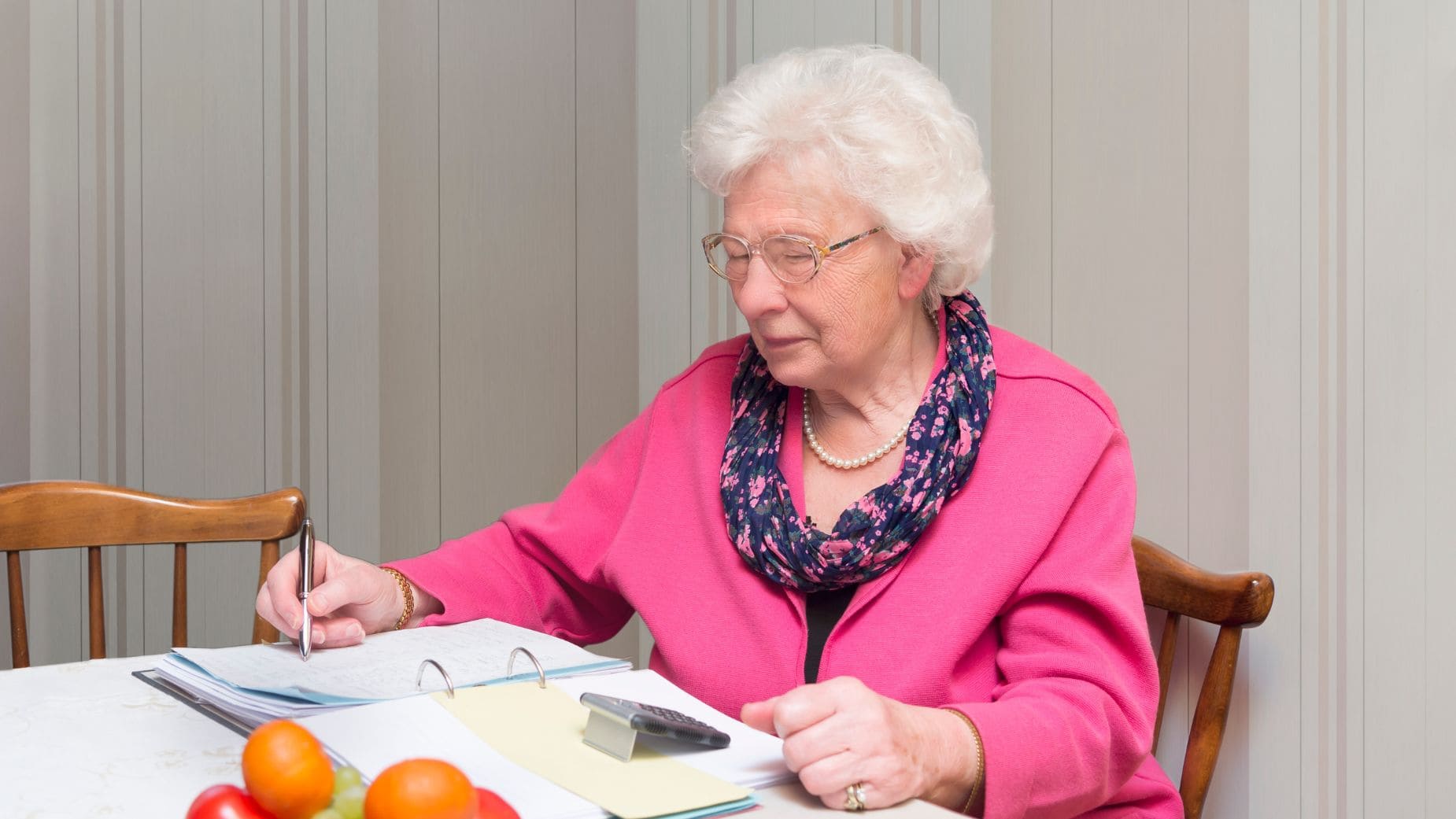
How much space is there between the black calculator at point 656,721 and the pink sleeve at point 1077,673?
24 centimetres

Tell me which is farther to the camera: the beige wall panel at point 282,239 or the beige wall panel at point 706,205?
the beige wall panel at point 706,205

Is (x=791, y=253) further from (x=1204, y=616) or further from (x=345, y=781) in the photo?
(x=345, y=781)

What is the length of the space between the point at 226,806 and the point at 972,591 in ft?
2.64

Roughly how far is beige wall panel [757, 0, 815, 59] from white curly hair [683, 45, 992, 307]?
3.38 ft

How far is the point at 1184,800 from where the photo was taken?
1.50 meters

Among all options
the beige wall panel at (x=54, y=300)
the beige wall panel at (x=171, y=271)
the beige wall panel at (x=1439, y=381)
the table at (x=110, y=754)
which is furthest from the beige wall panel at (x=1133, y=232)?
the beige wall panel at (x=54, y=300)

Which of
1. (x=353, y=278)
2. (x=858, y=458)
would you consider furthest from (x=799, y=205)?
(x=353, y=278)

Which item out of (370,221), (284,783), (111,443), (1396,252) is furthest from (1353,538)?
(111,443)

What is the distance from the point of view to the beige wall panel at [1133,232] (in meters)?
1.64

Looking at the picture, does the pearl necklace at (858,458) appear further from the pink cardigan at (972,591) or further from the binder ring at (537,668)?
the binder ring at (537,668)

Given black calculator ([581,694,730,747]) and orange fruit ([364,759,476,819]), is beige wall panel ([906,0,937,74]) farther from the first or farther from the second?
orange fruit ([364,759,476,819])

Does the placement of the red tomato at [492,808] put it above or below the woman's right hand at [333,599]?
above

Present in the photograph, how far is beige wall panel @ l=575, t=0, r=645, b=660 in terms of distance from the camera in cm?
286

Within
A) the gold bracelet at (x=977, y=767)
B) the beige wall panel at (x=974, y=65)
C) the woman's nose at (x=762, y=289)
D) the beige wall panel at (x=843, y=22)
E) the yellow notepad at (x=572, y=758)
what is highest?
the beige wall panel at (x=843, y=22)
